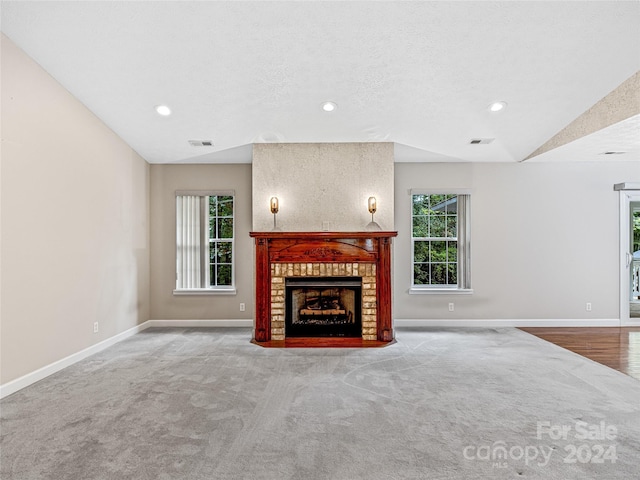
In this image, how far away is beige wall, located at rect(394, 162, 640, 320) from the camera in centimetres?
576

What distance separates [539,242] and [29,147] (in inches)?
260

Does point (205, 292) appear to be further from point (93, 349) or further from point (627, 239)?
point (627, 239)

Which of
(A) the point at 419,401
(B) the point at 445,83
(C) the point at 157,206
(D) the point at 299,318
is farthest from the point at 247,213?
(A) the point at 419,401

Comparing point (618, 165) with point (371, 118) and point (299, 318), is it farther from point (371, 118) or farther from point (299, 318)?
point (299, 318)

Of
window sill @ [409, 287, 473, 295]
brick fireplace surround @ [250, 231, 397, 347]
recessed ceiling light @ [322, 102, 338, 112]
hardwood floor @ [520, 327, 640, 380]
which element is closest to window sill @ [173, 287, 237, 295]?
brick fireplace surround @ [250, 231, 397, 347]

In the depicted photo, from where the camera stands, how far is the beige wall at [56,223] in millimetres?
3197

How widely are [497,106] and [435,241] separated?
7.66 feet

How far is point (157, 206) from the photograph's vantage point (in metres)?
5.93

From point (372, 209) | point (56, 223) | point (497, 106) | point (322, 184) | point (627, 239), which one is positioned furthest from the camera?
point (627, 239)

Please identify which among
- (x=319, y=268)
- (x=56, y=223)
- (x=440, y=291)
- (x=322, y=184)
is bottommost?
(x=440, y=291)

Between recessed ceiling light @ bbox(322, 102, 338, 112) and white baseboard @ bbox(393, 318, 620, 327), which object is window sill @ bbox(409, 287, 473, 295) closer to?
white baseboard @ bbox(393, 318, 620, 327)

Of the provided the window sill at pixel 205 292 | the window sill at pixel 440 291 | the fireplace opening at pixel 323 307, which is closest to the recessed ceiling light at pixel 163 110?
the fireplace opening at pixel 323 307

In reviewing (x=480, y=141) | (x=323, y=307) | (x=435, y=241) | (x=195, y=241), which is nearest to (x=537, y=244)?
(x=435, y=241)

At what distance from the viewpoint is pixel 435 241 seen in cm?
596
